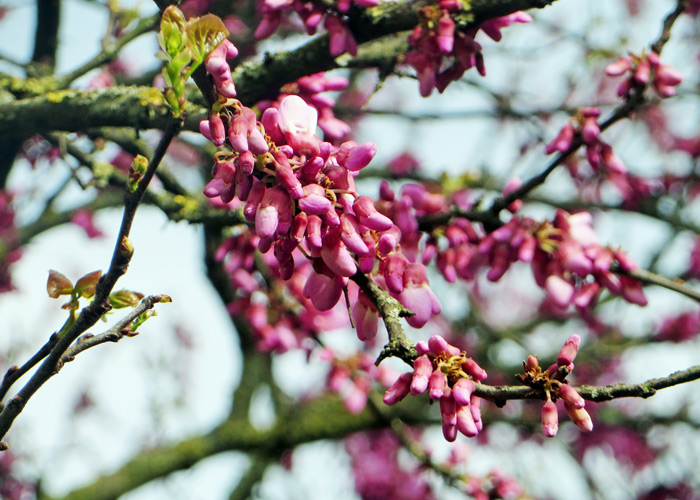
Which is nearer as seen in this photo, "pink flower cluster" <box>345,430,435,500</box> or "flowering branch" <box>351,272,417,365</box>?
"flowering branch" <box>351,272,417,365</box>

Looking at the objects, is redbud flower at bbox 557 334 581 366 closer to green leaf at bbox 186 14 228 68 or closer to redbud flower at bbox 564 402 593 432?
redbud flower at bbox 564 402 593 432

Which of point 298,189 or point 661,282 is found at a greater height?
point 298,189

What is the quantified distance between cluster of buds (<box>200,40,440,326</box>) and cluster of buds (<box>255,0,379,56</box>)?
16.8 inches

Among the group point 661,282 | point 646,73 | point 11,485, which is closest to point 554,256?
point 661,282

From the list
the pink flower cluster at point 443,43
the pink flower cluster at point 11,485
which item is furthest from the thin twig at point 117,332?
the pink flower cluster at point 11,485

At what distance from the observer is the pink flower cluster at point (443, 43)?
157 centimetres

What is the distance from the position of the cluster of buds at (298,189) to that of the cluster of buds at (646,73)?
1.08m

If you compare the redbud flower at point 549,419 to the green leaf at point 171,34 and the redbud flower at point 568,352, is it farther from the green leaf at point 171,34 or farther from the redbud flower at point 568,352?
the green leaf at point 171,34

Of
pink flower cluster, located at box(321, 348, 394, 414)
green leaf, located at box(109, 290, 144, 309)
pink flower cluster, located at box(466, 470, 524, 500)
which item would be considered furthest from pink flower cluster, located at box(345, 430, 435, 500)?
green leaf, located at box(109, 290, 144, 309)

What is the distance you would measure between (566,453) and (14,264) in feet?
12.1

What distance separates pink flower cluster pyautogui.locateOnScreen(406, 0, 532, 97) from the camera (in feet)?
5.15

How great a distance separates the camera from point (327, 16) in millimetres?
1635

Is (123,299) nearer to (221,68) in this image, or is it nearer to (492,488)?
(221,68)

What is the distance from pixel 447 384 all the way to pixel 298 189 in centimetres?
44
